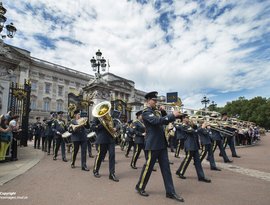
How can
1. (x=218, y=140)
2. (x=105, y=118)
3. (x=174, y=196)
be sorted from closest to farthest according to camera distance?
(x=174, y=196) → (x=105, y=118) → (x=218, y=140)

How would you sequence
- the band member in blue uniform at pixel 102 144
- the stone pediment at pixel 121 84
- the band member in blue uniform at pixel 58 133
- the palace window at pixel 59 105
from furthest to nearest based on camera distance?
the stone pediment at pixel 121 84 < the palace window at pixel 59 105 < the band member in blue uniform at pixel 58 133 < the band member in blue uniform at pixel 102 144

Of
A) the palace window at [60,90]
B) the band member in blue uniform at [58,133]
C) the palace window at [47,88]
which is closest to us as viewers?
the band member in blue uniform at [58,133]

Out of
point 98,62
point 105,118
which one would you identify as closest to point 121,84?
point 98,62

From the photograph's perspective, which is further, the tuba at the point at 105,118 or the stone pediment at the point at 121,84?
the stone pediment at the point at 121,84

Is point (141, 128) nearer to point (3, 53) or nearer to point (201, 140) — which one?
point (201, 140)

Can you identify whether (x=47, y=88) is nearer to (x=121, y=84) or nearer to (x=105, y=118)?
(x=121, y=84)

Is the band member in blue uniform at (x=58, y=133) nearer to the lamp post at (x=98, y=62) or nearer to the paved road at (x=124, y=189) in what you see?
the paved road at (x=124, y=189)

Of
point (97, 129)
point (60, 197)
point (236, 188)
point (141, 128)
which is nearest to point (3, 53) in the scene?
point (97, 129)

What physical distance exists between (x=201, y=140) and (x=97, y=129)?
3.49m

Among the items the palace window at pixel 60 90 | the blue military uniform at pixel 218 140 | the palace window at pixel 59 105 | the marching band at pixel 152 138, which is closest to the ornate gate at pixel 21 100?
the marching band at pixel 152 138

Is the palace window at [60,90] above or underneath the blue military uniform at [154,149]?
above

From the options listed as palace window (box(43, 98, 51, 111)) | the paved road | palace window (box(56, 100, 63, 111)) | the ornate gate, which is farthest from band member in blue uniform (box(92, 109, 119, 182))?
palace window (box(56, 100, 63, 111))

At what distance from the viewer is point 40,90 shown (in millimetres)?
43000

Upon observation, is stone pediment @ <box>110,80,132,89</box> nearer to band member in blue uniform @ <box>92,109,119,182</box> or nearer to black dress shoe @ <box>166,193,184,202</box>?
band member in blue uniform @ <box>92,109,119,182</box>
